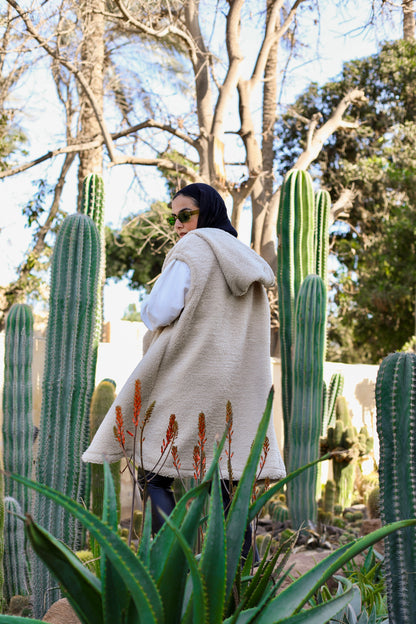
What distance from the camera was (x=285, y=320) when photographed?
640 centimetres

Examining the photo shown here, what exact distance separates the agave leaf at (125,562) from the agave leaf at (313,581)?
1.06 feet

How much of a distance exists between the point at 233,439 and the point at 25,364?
2614 millimetres

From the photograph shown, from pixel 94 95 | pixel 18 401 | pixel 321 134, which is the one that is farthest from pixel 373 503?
pixel 321 134

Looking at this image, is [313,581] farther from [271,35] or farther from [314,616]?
[271,35]

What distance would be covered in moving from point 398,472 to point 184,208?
134cm

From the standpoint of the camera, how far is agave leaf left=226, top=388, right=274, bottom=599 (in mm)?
1607

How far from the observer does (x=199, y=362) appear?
2561 millimetres

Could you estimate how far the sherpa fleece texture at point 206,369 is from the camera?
97.9 inches

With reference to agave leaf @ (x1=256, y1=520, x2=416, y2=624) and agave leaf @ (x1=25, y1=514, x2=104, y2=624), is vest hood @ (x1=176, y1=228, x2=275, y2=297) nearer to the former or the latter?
agave leaf @ (x1=256, y1=520, x2=416, y2=624)

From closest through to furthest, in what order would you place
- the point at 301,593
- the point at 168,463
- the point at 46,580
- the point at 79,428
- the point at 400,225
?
the point at 301,593 → the point at 168,463 → the point at 46,580 → the point at 79,428 → the point at 400,225

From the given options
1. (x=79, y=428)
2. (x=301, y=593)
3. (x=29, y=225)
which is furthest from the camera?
(x=29, y=225)

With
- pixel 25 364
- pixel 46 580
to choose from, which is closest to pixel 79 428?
pixel 46 580

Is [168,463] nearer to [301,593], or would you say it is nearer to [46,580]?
[301,593]

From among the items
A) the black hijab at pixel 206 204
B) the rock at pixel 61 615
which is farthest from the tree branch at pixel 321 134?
the rock at pixel 61 615
